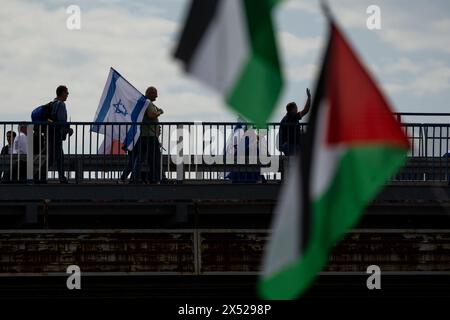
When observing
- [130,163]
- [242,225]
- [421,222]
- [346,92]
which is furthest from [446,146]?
[346,92]

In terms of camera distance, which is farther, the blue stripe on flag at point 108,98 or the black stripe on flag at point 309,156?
the blue stripe on flag at point 108,98

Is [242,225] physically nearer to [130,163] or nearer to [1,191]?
[130,163]

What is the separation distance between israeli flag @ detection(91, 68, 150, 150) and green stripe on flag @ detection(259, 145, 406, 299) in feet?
47.8

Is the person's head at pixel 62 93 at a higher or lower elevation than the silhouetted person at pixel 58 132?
higher

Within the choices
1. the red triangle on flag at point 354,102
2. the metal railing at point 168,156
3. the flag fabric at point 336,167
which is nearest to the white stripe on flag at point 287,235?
the flag fabric at point 336,167

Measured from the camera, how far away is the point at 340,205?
27.5ft

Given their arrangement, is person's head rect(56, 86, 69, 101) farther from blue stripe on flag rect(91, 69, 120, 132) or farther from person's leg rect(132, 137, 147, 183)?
blue stripe on flag rect(91, 69, 120, 132)

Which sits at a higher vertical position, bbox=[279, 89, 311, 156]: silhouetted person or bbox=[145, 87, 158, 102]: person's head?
bbox=[145, 87, 158, 102]: person's head

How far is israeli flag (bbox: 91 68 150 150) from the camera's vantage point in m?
23.3

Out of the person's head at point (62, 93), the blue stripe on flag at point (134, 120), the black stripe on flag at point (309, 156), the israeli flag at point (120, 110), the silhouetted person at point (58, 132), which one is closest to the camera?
the black stripe on flag at point (309, 156)

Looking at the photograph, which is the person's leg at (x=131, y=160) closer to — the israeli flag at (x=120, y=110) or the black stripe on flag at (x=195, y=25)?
the israeli flag at (x=120, y=110)

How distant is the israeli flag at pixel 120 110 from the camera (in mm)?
23281

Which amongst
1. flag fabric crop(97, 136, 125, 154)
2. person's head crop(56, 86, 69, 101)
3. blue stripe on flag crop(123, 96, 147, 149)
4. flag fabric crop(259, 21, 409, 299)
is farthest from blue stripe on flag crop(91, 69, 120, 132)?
flag fabric crop(259, 21, 409, 299)

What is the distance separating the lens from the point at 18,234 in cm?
2344
